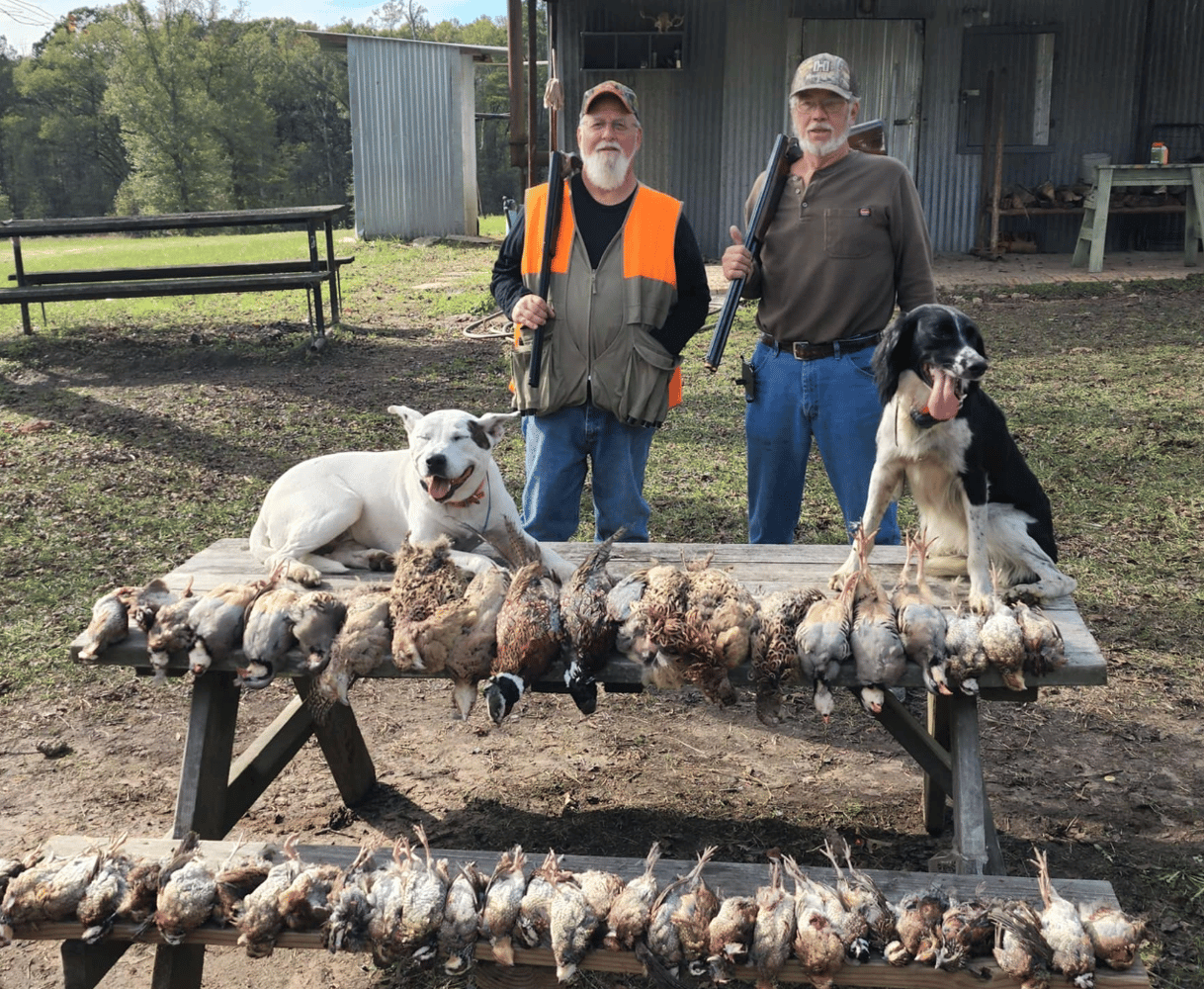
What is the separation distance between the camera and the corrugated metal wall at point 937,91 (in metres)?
15.3

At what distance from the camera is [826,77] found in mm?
4266

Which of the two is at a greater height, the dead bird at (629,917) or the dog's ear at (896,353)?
the dog's ear at (896,353)

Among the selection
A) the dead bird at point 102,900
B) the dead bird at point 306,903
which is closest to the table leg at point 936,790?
the dead bird at point 306,903

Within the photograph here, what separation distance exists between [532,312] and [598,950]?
2.63 meters

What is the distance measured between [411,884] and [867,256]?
120 inches

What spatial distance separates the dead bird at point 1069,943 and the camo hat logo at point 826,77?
3012mm

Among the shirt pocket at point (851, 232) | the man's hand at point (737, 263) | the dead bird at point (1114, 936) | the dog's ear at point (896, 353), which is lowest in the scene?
the dead bird at point (1114, 936)

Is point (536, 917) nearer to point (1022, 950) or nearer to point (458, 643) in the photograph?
Answer: point (458, 643)

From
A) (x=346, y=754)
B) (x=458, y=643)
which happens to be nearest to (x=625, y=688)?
(x=458, y=643)

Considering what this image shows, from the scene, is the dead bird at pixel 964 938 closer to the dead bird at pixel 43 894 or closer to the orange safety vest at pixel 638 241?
the dead bird at pixel 43 894

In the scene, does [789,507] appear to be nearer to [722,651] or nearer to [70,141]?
[722,651]

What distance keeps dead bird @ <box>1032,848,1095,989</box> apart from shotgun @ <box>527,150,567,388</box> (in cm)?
280

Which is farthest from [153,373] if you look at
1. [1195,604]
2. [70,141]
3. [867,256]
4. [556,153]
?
[70,141]

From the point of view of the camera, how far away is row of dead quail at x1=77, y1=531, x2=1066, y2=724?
2.95m
